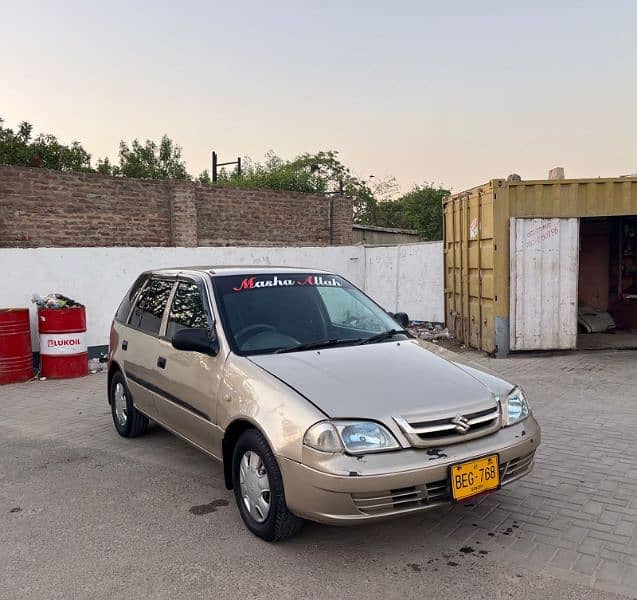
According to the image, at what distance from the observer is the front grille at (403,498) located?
10.1 ft

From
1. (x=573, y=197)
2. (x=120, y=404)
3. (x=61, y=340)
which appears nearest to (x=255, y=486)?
(x=120, y=404)

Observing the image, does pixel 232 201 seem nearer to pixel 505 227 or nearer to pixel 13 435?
pixel 505 227

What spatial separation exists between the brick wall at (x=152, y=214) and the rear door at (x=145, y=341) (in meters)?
6.49

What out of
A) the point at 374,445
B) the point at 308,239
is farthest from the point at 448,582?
the point at 308,239

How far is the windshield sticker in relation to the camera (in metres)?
4.56

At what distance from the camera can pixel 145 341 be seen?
519 centimetres

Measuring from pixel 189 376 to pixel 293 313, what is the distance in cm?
89

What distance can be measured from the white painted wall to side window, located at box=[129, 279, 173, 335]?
438cm

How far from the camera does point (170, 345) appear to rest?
471 centimetres

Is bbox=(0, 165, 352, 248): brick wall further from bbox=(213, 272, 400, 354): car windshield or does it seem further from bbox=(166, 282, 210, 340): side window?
bbox=(213, 272, 400, 354): car windshield

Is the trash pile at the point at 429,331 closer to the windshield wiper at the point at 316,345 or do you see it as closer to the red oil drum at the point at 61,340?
the red oil drum at the point at 61,340

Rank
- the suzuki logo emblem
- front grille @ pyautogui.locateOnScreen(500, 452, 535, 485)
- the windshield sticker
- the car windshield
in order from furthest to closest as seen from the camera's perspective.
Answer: the windshield sticker → the car windshield → front grille @ pyautogui.locateOnScreen(500, 452, 535, 485) → the suzuki logo emblem

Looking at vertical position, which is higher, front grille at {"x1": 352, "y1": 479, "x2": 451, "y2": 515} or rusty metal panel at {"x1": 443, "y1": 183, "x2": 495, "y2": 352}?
rusty metal panel at {"x1": 443, "y1": 183, "x2": 495, "y2": 352}

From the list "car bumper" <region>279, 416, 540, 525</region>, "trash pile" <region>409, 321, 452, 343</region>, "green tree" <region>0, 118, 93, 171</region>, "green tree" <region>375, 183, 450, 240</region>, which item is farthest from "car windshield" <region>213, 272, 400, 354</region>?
"green tree" <region>375, 183, 450, 240</region>
